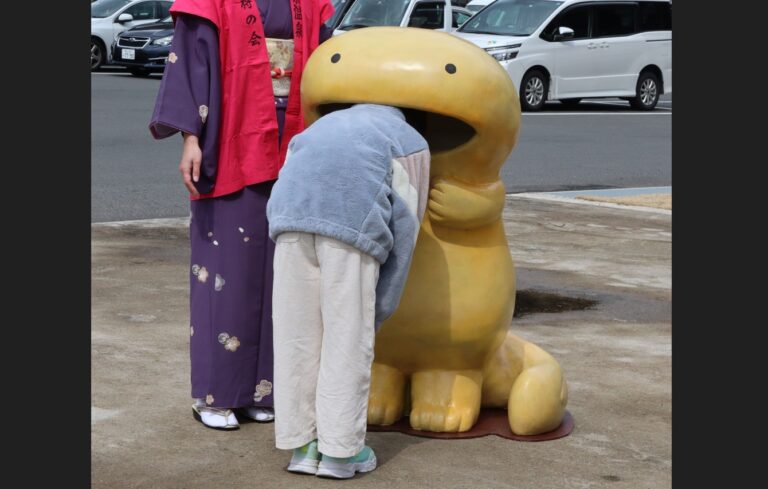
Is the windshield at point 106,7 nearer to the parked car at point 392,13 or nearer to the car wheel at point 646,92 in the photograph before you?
the parked car at point 392,13

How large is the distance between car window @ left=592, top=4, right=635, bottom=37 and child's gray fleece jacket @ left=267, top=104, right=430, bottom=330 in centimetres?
1452

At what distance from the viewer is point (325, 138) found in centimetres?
379

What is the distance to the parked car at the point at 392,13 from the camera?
57.7 ft

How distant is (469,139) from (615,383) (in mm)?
1299

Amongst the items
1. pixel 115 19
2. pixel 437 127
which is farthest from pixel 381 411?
pixel 115 19

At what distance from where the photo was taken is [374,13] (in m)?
17.8

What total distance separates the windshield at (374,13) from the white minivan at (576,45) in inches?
35.2

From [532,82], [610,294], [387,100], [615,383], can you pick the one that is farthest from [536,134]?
[387,100]

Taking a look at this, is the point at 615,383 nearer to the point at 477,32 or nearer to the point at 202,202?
the point at 202,202

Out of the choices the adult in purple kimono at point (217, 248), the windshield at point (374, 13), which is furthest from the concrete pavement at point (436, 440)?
the windshield at point (374, 13)

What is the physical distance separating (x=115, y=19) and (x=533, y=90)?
8070 mm

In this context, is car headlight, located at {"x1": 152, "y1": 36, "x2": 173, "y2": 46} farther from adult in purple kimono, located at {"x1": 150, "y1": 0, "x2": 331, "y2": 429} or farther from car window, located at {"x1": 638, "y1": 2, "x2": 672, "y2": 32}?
adult in purple kimono, located at {"x1": 150, "y1": 0, "x2": 331, "y2": 429}

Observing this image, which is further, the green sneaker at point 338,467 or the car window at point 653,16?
the car window at point 653,16

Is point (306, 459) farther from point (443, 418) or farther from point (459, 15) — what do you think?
point (459, 15)
